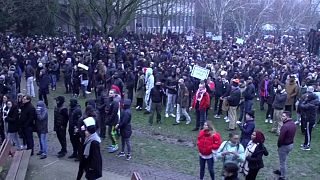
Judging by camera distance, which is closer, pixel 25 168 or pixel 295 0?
pixel 25 168

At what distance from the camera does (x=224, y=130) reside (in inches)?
548

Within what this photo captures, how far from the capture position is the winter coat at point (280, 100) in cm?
1316

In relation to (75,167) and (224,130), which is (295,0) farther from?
(75,167)

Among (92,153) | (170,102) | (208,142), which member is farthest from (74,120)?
(170,102)

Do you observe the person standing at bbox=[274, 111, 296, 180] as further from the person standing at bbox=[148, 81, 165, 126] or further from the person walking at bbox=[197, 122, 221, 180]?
the person standing at bbox=[148, 81, 165, 126]

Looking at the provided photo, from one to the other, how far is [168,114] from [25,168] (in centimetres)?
737

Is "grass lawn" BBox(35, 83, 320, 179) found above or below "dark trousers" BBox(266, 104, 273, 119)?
below

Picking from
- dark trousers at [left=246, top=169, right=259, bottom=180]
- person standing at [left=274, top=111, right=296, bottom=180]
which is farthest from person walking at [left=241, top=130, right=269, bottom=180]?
person standing at [left=274, top=111, right=296, bottom=180]

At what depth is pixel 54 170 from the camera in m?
9.84

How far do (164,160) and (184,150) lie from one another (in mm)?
1068

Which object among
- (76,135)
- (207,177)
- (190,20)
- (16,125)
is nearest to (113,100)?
(76,135)

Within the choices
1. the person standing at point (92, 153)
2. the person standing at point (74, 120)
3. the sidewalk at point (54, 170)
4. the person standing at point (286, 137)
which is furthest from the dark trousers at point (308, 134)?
the person standing at point (92, 153)

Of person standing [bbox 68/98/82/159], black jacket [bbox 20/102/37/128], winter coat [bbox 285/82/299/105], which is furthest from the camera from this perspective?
winter coat [bbox 285/82/299/105]

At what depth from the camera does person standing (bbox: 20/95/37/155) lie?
34.1 ft
